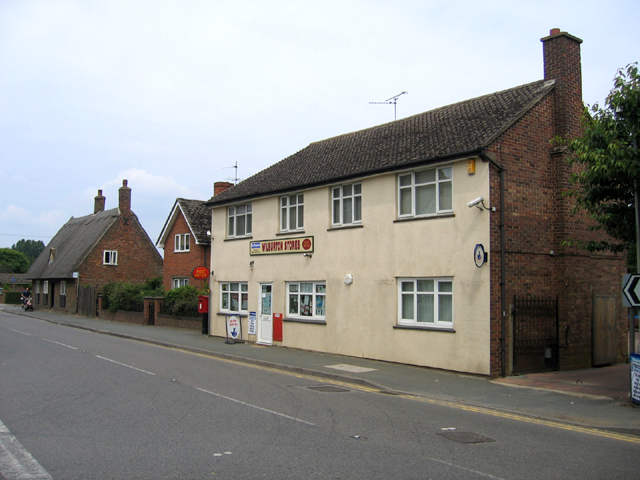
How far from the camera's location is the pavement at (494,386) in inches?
379

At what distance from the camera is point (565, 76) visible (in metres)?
15.6

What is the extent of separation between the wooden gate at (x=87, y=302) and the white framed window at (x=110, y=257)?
4.12m

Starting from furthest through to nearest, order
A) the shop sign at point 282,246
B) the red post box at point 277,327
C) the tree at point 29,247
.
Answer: the tree at point 29,247 → the red post box at point 277,327 → the shop sign at point 282,246

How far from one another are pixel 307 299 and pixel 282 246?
7.09 feet

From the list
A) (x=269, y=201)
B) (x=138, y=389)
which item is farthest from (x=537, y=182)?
(x=138, y=389)

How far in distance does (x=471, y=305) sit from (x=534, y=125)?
526 cm

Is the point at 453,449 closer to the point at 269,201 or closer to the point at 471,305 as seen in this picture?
the point at 471,305

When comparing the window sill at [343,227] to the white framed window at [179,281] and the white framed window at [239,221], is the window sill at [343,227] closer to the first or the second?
the white framed window at [239,221]

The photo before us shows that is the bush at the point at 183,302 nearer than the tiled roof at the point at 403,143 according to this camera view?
No

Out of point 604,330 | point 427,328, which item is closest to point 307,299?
point 427,328

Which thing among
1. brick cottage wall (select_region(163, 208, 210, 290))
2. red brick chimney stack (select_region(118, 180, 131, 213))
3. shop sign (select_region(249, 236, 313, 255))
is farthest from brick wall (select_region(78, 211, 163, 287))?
shop sign (select_region(249, 236, 313, 255))

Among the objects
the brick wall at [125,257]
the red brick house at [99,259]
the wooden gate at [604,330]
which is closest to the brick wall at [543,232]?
the wooden gate at [604,330]

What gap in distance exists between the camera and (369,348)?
16234 millimetres

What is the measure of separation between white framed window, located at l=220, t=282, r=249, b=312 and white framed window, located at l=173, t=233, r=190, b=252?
10.9m
